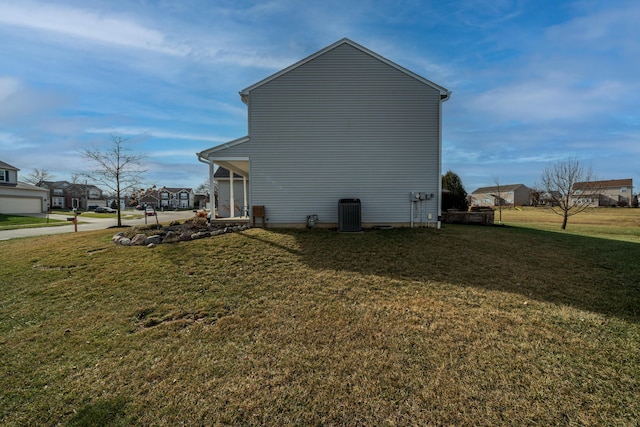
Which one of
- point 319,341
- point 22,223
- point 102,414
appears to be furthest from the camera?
point 22,223

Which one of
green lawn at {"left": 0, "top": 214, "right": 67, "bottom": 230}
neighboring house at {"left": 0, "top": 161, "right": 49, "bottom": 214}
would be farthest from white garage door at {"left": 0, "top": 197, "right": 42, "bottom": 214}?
green lawn at {"left": 0, "top": 214, "right": 67, "bottom": 230}

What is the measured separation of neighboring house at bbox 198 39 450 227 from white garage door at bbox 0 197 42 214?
118 ft

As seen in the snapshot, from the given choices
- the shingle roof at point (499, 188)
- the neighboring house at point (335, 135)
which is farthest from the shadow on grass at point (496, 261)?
the shingle roof at point (499, 188)

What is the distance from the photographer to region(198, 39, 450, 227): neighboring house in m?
10.5

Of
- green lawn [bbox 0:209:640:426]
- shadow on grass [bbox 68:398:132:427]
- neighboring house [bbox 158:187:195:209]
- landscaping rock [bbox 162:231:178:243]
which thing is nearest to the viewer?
shadow on grass [bbox 68:398:132:427]

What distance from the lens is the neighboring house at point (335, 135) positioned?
10.5 m

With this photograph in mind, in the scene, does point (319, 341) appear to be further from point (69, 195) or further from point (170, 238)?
point (69, 195)

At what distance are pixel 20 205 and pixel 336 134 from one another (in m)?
40.9

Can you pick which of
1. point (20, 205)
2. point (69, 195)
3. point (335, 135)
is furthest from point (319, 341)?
point (69, 195)

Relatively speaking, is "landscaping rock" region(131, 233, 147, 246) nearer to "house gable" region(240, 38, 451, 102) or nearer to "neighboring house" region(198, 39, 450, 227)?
"neighboring house" region(198, 39, 450, 227)

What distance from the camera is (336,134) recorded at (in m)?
10.5

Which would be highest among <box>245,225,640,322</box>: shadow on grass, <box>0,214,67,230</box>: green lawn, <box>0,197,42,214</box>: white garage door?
<box>0,197,42,214</box>: white garage door

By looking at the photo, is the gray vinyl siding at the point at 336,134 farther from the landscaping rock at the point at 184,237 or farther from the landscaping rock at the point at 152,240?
the landscaping rock at the point at 152,240

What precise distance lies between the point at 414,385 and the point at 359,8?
11418 mm
